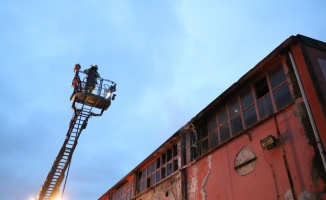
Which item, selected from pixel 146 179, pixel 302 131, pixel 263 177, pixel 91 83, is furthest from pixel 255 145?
pixel 91 83

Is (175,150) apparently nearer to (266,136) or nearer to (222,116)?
(222,116)

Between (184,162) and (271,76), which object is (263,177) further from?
(184,162)

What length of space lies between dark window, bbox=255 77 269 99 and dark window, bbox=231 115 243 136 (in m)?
1.07

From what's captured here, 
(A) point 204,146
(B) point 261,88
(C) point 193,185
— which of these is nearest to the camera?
(B) point 261,88

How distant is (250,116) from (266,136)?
117 centimetres

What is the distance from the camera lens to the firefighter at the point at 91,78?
52.6 feet

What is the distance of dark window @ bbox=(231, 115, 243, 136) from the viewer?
9.41m

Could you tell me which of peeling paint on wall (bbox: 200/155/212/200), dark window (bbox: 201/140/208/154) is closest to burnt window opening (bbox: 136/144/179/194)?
dark window (bbox: 201/140/208/154)

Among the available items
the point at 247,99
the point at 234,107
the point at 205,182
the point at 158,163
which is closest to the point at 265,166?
the point at 247,99

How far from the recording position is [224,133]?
33.3 feet

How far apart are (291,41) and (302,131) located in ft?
8.17

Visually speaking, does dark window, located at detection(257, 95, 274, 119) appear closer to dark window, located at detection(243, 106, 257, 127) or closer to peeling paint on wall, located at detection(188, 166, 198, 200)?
dark window, located at detection(243, 106, 257, 127)

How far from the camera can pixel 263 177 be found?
7.70 m

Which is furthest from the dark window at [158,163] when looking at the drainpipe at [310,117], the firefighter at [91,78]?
the drainpipe at [310,117]
